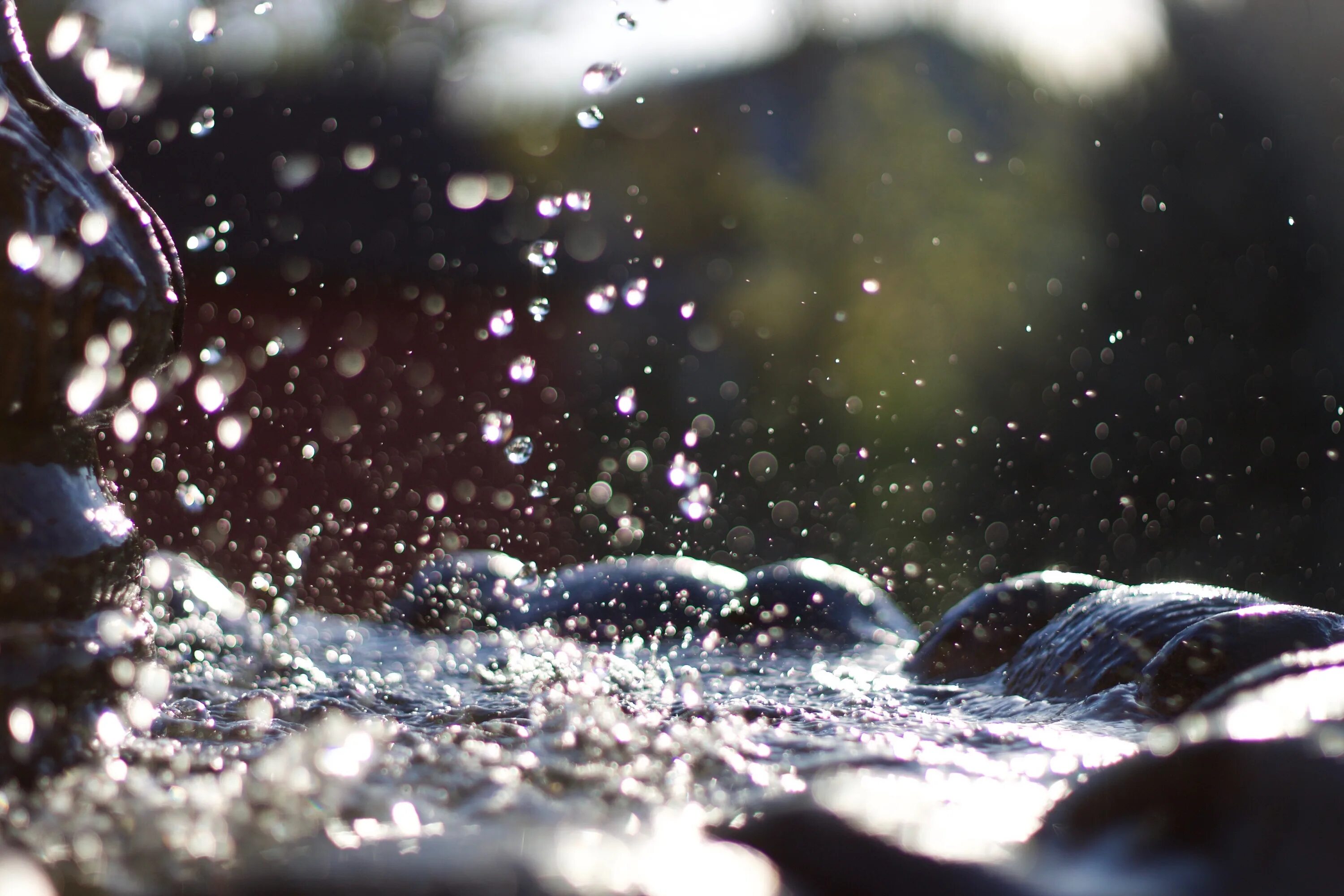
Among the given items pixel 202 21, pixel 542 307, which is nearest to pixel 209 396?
pixel 542 307

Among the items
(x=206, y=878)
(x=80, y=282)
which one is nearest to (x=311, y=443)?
(x=80, y=282)

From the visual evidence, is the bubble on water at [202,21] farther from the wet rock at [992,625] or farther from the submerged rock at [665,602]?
the wet rock at [992,625]

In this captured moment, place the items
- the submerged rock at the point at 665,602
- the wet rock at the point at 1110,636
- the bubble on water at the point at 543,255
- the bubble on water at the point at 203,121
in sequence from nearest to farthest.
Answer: the wet rock at the point at 1110,636 → the submerged rock at the point at 665,602 → the bubble on water at the point at 203,121 → the bubble on water at the point at 543,255

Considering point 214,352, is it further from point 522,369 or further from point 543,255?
point 543,255

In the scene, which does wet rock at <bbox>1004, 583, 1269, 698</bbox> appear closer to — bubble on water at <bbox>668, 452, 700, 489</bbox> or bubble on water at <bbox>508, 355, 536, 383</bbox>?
bubble on water at <bbox>508, 355, 536, 383</bbox>

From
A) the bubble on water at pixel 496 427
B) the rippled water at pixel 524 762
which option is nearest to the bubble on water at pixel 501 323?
the bubble on water at pixel 496 427

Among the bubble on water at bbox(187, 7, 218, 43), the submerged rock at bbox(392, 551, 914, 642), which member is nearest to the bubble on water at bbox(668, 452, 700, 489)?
the bubble on water at bbox(187, 7, 218, 43)

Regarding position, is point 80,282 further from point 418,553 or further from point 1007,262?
point 1007,262
